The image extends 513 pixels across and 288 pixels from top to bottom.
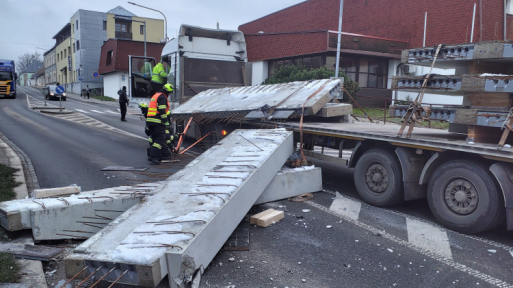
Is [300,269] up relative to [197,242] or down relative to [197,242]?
down

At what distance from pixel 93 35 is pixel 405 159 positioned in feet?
181

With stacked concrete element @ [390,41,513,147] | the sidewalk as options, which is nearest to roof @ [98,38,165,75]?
the sidewalk

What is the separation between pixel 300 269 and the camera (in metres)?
3.87

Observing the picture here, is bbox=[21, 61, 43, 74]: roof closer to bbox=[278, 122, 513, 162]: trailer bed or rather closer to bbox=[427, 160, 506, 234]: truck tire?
bbox=[278, 122, 513, 162]: trailer bed

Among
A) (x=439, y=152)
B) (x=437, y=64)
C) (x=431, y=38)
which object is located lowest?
(x=439, y=152)

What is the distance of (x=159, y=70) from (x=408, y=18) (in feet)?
67.1

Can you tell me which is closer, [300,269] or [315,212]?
[300,269]

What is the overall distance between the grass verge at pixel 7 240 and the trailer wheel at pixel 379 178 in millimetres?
4651

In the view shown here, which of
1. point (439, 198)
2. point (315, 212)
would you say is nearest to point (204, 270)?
point (315, 212)

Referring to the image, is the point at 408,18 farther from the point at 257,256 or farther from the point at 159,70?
the point at 257,256

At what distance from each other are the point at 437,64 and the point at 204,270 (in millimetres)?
4342

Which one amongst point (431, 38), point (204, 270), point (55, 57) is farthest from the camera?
point (55, 57)

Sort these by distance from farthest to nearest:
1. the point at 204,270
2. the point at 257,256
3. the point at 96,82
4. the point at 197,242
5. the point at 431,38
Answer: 1. the point at 96,82
2. the point at 431,38
3. the point at 257,256
4. the point at 204,270
5. the point at 197,242

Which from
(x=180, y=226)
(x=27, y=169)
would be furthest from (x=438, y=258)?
(x=27, y=169)
